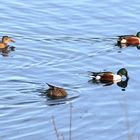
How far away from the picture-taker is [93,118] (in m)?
14.2

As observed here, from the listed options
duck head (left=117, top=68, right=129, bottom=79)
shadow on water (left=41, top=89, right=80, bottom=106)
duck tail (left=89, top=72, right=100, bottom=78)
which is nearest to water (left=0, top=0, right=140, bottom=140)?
shadow on water (left=41, top=89, right=80, bottom=106)

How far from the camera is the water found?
1370cm

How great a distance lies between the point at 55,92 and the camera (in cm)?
1541

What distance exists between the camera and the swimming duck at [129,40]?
779 inches

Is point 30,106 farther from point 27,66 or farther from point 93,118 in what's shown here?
point 27,66

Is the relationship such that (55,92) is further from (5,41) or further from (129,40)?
(129,40)

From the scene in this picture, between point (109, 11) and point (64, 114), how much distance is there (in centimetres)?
803

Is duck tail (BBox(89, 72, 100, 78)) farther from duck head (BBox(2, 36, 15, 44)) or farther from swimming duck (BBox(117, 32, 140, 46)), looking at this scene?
swimming duck (BBox(117, 32, 140, 46))

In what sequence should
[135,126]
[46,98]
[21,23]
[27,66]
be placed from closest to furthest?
1. [135,126]
2. [46,98]
3. [27,66]
4. [21,23]

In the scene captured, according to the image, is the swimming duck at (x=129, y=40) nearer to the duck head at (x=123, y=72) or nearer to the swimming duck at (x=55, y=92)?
the duck head at (x=123, y=72)

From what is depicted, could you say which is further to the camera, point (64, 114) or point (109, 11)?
point (109, 11)

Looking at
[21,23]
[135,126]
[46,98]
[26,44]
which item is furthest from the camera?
[21,23]

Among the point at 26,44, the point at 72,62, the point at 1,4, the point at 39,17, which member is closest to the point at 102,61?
the point at 72,62

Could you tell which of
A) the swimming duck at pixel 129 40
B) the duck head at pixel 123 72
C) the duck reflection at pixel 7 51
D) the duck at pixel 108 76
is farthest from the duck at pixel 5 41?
the duck head at pixel 123 72
